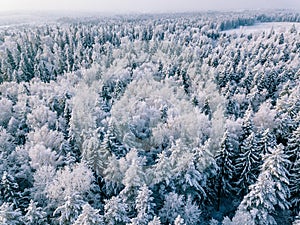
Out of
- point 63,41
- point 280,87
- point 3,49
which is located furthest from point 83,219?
point 63,41

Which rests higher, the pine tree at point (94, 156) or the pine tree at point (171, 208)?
the pine tree at point (94, 156)

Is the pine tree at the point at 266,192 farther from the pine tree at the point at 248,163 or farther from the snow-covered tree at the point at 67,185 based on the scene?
the snow-covered tree at the point at 67,185

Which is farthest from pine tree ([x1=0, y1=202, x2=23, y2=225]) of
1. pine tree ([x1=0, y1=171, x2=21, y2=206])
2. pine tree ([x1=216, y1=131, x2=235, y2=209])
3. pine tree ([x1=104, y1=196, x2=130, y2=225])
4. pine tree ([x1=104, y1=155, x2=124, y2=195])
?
pine tree ([x1=216, y1=131, x2=235, y2=209])

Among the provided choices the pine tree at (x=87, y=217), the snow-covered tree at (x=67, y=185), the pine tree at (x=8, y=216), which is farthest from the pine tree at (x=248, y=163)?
the pine tree at (x=8, y=216)

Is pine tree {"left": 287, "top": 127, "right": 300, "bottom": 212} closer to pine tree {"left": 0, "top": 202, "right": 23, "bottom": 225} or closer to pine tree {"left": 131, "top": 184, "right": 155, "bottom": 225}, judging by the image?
pine tree {"left": 131, "top": 184, "right": 155, "bottom": 225}

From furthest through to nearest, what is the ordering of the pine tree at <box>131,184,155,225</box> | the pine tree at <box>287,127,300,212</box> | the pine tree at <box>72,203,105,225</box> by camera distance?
the pine tree at <box>287,127,300,212</box>
the pine tree at <box>131,184,155,225</box>
the pine tree at <box>72,203,105,225</box>

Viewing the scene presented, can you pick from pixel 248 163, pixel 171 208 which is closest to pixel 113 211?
pixel 171 208

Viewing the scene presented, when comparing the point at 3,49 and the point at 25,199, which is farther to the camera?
the point at 3,49

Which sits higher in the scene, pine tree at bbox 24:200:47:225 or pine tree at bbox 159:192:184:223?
pine tree at bbox 24:200:47:225

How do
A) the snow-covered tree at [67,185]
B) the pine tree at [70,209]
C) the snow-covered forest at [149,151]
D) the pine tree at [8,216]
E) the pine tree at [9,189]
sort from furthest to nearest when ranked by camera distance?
1. the snow-covered forest at [149,151]
2. the snow-covered tree at [67,185]
3. the pine tree at [9,189]
4. the pine tree at [70,209]
5. the pine tree at [8,216]

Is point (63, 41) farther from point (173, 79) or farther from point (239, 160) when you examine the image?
point (239, 160)

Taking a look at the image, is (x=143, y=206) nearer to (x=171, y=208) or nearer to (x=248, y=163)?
(x=171, y=208)
